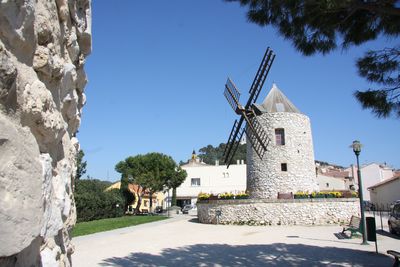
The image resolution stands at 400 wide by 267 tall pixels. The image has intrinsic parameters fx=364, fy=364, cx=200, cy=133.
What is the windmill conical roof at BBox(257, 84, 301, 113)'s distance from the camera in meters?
26.9

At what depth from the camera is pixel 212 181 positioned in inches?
2084

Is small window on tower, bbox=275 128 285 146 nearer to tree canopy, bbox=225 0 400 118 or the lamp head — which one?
the lamp head

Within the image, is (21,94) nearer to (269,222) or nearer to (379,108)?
(379,108)

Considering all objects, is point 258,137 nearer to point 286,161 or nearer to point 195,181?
point 286,161

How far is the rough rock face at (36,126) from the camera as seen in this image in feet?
4.60

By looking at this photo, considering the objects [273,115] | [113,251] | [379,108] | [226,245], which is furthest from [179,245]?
[273,115]

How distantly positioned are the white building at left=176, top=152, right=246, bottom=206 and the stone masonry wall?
26027 millimetres

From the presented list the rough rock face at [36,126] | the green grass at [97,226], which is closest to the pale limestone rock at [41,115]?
the rough rock face at [36,126]

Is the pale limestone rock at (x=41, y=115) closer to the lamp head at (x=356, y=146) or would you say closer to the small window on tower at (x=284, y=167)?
the lamp head at (x=356, y=146)

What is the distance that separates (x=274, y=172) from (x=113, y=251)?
16.2m

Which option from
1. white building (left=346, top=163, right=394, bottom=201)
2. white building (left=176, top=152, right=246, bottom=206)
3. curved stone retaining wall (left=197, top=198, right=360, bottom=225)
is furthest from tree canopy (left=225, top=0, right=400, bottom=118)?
white building (left=346, top=163, right=394, bottom=201)

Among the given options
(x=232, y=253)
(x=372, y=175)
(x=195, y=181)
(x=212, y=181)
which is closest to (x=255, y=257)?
(x=232, y=253)

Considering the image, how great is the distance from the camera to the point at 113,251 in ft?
36.0

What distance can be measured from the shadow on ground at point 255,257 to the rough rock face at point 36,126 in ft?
23.6
